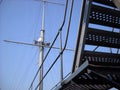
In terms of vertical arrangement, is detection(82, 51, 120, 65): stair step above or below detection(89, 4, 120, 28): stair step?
below

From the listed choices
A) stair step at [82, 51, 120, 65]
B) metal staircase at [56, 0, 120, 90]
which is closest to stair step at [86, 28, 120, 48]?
metal staircase at [56, 0, 120, 90]

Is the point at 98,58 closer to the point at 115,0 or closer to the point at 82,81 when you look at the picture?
the point at 82,81

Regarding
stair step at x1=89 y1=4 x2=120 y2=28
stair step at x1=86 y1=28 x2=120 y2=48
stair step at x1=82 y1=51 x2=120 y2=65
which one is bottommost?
stair step at x1=82 y1=51 x2=120 y2=65

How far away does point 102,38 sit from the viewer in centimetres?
344

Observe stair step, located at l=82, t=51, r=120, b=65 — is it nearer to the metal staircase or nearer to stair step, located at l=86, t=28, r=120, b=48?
the metal staircase

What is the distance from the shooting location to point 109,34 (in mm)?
3420

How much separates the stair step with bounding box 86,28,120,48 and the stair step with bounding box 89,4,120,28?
14cm

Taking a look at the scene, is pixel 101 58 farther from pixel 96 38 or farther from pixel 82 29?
pixel 82 29

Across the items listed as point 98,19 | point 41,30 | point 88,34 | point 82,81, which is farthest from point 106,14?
point 41,30

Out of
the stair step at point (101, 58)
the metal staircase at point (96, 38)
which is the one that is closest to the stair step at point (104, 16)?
the metal staircase at point (96, 38)

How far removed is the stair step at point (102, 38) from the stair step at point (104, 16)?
0.14 m

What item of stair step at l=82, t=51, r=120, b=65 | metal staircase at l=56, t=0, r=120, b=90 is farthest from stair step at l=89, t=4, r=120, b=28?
stair step at l=82, t=51, r=120, b=65

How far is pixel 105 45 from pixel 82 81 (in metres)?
0.70

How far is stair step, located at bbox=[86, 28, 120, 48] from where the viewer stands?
3.32 metres
